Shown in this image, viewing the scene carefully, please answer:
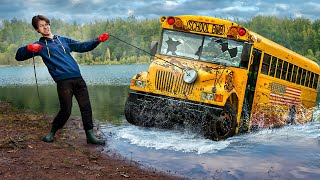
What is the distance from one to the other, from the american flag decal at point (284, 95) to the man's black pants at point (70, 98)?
21.5 feet

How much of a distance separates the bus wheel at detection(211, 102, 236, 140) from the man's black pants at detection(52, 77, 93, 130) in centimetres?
346

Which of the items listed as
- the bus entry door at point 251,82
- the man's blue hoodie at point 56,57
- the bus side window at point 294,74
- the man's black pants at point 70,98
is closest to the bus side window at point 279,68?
the bus side window at point 294,74

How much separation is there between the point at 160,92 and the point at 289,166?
3.82 m

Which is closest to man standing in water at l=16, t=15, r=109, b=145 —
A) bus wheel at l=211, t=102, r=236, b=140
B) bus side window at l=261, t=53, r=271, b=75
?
bus wheel at l=211, t=102, r=236, b=140

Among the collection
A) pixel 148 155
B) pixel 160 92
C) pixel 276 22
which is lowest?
pixel 148 155

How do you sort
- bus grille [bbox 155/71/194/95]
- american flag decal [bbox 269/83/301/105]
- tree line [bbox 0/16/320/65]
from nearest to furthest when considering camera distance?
1. bus grille [bbox 155/71/194/95]
2. american flag decal [bbox 269/83/301/105]
3. tree line [bbox 0/16/320/65]

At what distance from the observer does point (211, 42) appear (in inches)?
416

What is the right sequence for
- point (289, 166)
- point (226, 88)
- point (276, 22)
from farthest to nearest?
1. point (276, 22)
2. point (226, 88)
3. point (289, 166)

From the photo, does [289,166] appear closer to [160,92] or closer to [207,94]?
[207,94]

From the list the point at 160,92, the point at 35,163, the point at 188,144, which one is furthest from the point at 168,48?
the point at 35,163

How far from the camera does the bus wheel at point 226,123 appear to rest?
953 centimetres

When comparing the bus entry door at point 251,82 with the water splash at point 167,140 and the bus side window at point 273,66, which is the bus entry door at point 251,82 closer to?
the bus side window at point 273,66

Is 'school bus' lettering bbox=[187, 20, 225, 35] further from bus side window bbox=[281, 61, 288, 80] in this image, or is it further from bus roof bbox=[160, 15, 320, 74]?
bus side window bbox=[281, 61, 288, 80]

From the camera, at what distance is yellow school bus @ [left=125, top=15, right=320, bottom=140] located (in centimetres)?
965
